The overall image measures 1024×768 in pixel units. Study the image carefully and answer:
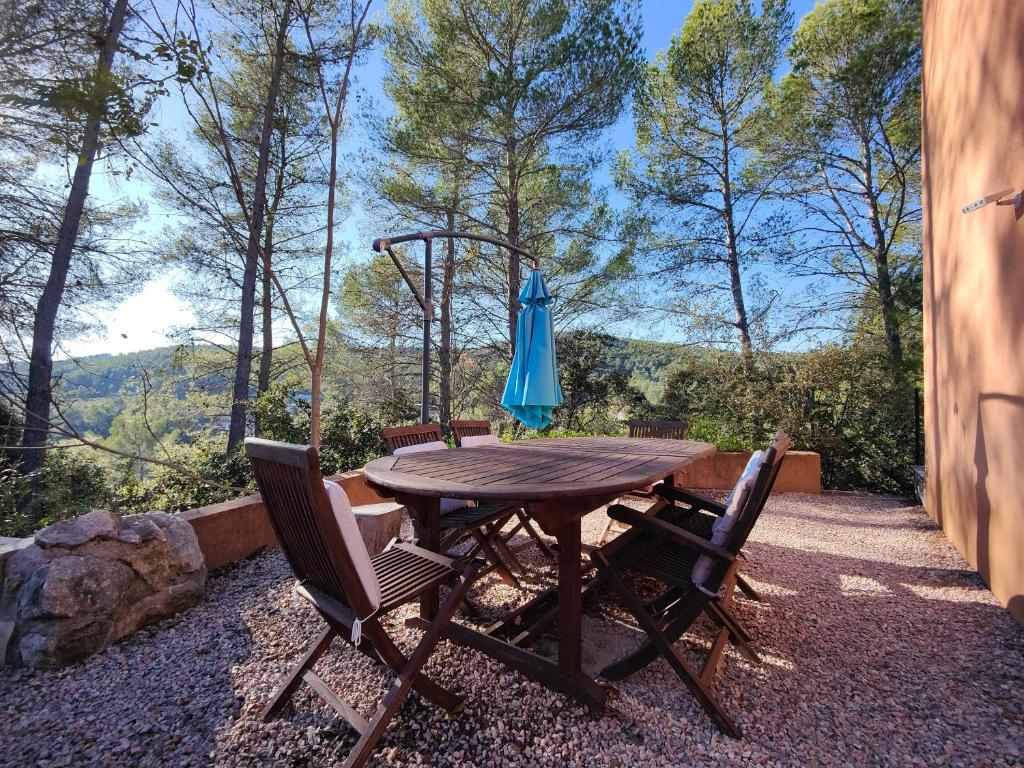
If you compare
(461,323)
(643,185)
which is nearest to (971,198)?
(643,185)

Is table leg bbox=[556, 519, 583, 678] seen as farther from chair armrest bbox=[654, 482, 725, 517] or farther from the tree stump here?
the tree stump

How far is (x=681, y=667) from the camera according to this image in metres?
1.53

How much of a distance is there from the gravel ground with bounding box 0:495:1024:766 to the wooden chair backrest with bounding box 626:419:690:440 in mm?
1876

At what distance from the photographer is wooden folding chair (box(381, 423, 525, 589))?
228cm

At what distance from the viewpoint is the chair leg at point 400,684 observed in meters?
1.29

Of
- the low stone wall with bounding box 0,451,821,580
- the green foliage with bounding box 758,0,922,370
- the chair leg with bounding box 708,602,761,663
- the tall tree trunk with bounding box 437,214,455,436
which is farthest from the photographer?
the tall tree trunk with bounding box 437,214,455,436

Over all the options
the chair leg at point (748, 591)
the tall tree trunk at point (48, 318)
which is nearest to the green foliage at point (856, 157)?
the chair leg at point (748, 591)

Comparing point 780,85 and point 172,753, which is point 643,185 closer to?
point 780,85

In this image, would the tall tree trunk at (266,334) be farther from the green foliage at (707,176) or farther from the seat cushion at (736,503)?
the seat cushion at (736,503)

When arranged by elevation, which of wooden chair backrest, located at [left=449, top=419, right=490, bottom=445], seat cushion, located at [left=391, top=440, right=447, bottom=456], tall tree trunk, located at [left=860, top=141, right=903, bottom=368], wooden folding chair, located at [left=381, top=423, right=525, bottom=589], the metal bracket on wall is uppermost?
tall tree trunk, located at [left=860, top=141, right=903, bottom=368]

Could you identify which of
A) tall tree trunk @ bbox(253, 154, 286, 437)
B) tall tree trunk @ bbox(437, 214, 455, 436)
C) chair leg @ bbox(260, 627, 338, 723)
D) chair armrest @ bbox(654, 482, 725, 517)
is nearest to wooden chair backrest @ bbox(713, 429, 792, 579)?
chair armrest @ bbox(654, 482, 725, 517)

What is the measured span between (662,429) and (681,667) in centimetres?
286

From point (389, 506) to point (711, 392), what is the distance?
5223 mm

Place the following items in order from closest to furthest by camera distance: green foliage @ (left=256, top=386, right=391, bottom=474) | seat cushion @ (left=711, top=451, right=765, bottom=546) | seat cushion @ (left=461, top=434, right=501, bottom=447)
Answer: seat cushion @ (left=711, top=451, right=765, bottom=546) < seat cushion @ (left=461, top=434, right=501, bottom=447) < green foliage @ (left=256, top=386, right=391, bottom=474)
